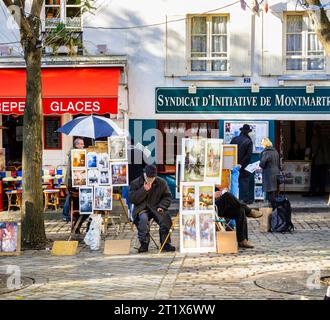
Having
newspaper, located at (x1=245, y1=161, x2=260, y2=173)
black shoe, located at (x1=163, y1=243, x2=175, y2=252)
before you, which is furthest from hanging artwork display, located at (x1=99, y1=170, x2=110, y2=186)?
newspaper, located at (x1=245, y1=161, x2=260, y2=173)

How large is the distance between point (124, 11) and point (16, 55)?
303cm

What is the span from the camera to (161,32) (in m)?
19.1

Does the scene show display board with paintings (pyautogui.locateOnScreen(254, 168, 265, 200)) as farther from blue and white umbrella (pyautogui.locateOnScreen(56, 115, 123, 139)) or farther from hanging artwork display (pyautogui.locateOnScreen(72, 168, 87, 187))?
hanging artwork display (pyautogui.locateOnScreen(72, 168, 87, 187))

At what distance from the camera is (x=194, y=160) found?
1254 centimetres

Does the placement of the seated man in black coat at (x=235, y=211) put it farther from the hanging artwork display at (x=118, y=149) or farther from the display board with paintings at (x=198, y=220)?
the hanging artwork display at (x=118, y=149)

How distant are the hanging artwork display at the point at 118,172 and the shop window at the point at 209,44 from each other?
19.7 feet

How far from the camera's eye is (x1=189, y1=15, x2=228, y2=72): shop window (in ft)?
63.4

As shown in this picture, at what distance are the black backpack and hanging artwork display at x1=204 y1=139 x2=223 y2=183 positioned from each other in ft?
7.28

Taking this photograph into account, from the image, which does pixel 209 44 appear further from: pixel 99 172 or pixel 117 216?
pixel 99 172

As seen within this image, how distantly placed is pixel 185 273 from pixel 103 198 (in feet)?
12.5

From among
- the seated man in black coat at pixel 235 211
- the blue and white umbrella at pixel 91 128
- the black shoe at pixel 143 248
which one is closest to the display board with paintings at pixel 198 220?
the seated man in black coat at pixel 235 211

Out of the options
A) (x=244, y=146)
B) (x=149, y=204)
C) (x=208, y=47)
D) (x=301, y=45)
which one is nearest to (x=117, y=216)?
(x=149, y=204)
